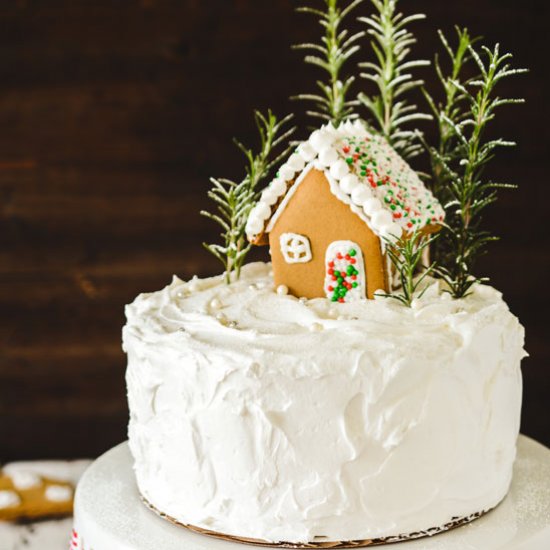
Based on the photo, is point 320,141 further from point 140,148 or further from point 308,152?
point 140,148

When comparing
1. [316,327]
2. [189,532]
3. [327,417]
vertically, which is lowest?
[189,532]

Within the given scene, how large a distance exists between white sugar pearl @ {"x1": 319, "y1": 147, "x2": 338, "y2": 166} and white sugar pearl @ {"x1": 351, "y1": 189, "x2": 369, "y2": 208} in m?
0.07

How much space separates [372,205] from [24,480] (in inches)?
68.9

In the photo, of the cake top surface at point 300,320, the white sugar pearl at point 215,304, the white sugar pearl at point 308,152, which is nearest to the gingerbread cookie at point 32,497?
the cake top surface at point 300,320

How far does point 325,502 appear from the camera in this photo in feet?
5.02

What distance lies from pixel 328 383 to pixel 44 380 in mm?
1774

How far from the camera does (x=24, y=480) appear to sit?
2.91m

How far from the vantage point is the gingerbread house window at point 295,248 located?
70.8 inches

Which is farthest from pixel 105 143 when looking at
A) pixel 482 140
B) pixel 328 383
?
pixel 328 383

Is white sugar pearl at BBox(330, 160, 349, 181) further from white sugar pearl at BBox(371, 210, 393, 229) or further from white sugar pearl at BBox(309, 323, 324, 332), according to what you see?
white sugar pearl at BBox(309, 323, 324, 332)

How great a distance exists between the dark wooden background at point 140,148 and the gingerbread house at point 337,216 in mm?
1045

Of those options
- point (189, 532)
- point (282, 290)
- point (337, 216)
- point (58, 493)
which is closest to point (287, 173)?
point (337, 216)

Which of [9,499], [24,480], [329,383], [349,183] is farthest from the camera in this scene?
[24,480]

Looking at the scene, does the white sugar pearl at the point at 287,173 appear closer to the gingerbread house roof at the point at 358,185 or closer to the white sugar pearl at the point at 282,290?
the gingerbread house roof at the point at 358,185
